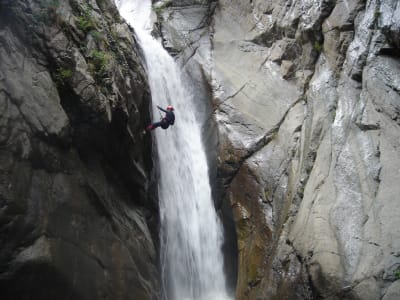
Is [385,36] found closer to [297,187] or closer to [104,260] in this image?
[297,187]

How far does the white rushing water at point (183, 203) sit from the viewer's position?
12000 millimetres

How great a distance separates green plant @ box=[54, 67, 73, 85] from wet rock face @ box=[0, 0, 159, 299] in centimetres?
2

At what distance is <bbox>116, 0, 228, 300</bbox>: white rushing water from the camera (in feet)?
39.4

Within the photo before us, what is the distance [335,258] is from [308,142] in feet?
12.1

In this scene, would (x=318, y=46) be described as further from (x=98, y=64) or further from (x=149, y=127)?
(x=98, y=64)

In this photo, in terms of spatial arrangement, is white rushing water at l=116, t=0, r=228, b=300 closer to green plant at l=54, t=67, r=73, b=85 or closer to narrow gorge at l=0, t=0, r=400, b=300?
narrow gorge at l=0, t=0, r=400, b=300

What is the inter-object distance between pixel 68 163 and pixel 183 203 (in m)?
5.54

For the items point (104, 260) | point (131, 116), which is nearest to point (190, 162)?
point (131, 116)

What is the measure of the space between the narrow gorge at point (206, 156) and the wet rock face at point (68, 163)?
34mm

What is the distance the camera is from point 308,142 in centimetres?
1043

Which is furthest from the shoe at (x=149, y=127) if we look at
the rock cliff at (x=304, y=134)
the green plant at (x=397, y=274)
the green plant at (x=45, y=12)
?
the green plant at (x=397, y=274)

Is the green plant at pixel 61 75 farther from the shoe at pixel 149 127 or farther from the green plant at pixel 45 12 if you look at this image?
the shoe at pixel 149 127

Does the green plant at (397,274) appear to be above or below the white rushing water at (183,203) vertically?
below

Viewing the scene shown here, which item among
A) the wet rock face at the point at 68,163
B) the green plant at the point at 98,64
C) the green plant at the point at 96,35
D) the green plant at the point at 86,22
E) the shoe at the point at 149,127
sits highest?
the green plant at the point at 86,22
